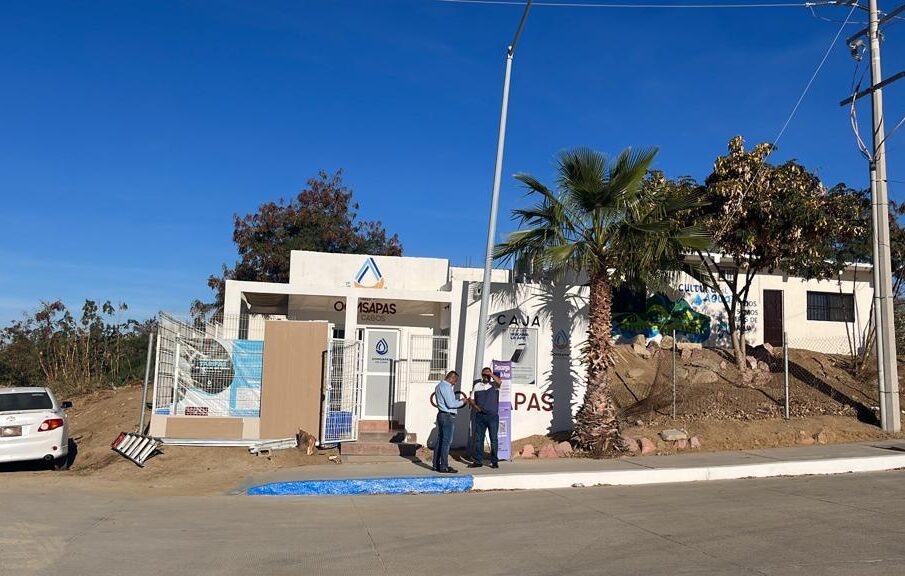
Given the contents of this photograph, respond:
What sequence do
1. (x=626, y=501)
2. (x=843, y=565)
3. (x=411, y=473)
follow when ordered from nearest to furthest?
(x=843, y=565), (x=626, y=501), (x=411, y=473)

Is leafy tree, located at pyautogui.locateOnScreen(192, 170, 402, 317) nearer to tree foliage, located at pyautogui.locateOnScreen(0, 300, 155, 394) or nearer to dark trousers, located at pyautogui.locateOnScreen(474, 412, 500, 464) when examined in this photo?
tree foliage, located at pyautogui.locateOnScreen(0, 300, 155, 394)

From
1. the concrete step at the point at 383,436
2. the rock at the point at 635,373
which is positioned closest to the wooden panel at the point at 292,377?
the concrete step at the point at 383,436

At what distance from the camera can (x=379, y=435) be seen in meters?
16.5

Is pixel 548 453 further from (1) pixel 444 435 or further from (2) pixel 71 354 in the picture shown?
(2) pixel 71 354

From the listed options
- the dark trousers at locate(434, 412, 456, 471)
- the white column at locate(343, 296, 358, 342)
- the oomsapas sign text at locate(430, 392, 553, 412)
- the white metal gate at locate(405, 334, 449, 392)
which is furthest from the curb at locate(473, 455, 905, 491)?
the white column at locate(343, 296, 358, 342)

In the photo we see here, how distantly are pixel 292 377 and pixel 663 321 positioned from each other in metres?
13.8

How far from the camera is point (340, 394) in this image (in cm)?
1619

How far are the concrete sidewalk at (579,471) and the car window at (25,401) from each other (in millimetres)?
4791

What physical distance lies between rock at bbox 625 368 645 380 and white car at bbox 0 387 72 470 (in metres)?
13.3

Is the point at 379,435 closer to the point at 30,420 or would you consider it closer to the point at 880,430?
the point at 30,420

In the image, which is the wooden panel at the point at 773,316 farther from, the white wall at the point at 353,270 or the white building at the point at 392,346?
the white wall at the point at 353,270

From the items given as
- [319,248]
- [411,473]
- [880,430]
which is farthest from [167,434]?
[319,248]

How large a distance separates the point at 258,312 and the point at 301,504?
1401 centimetres

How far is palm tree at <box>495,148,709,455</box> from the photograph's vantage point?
14648mm
